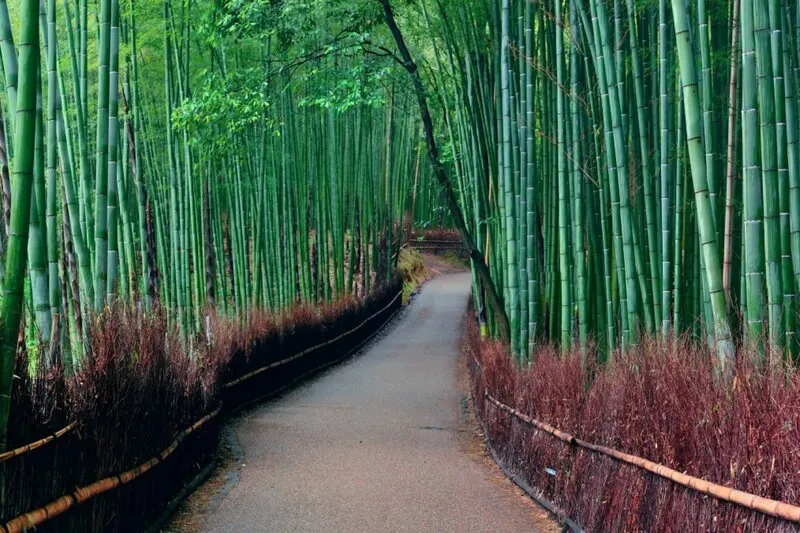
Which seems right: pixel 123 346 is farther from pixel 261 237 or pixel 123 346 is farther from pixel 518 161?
pixel 261 237

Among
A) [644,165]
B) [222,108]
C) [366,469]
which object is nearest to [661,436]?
[644,165]

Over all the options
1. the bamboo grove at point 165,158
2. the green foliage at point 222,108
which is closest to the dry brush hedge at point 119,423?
the bamboo grove at point 165,158

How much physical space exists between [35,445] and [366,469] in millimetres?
2745

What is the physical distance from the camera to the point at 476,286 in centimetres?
1127

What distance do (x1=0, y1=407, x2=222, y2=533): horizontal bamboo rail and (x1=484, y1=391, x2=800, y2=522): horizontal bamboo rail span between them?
5.93 ft

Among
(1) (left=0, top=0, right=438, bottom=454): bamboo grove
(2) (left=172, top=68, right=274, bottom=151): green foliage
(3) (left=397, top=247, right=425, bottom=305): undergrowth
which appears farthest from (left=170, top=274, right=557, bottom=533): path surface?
(3) (left=397, top=247, right=425, bottom=305): undergrowth

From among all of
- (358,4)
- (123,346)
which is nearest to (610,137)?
(123,346)

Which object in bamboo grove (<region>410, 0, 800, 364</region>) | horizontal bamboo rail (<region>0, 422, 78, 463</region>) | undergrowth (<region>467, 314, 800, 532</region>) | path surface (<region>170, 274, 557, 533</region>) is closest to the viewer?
undergrowth (<region>467, 314, 800, 532</region>)

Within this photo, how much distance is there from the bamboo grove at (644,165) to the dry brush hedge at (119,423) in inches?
84.9

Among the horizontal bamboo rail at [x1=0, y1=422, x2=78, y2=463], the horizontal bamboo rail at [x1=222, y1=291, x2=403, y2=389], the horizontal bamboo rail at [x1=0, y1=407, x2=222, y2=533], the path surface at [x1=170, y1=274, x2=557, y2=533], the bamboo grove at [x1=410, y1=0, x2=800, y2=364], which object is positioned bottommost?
the path surface at [x1=170, y1=274, x2=557, y2=533]

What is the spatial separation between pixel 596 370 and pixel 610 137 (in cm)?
114

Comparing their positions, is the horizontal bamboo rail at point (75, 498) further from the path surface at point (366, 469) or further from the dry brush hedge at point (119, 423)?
the path surface at point (366, 469)

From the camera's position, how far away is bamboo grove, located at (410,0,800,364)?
3.47 m

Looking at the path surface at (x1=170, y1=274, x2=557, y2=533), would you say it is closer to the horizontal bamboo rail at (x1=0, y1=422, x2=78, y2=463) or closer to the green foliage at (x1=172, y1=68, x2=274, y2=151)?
the horizontal bamboo rail at (x1=0, y1=422, x2=78, y2=463)
